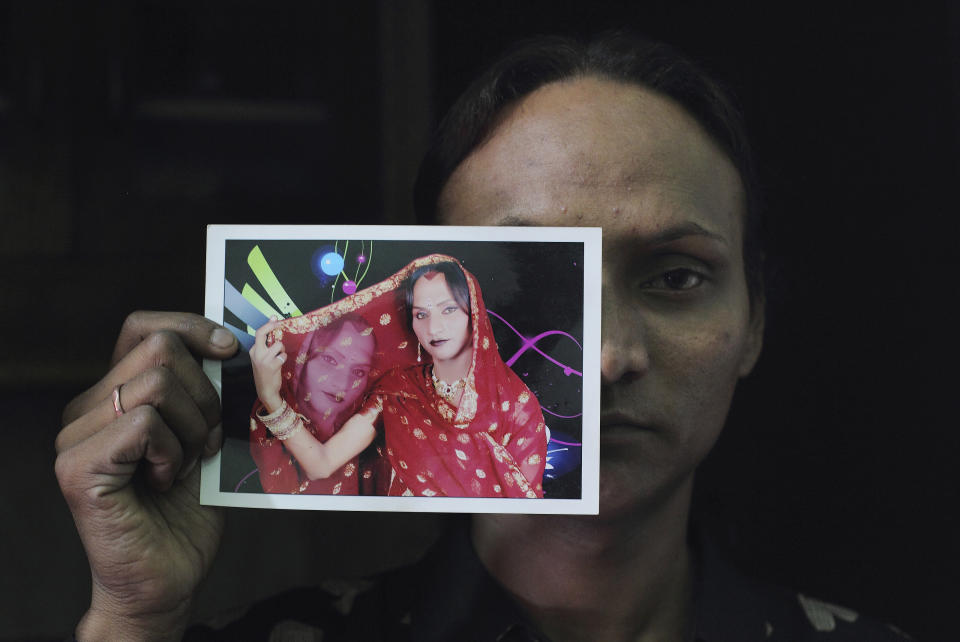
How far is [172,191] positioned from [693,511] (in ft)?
3.68

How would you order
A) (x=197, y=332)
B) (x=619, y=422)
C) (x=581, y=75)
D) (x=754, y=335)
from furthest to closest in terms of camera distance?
1. (x=754, y=335)
2. (x=581, y=75)
3. (x=619, y=422)
4. (x=197, y=332)

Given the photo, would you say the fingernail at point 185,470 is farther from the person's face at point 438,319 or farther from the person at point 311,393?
the person's face at point 438,319

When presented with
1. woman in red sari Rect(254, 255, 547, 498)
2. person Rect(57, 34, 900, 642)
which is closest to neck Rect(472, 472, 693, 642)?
person Rect(57, 34, 900, 642)

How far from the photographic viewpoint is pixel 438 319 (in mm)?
1077

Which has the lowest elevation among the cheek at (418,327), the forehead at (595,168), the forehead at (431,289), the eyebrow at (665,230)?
the cheek at (418,327)

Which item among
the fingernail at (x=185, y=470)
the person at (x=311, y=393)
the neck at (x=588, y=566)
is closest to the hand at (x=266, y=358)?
the person at (x=311, y=393)

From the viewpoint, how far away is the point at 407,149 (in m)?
1.54

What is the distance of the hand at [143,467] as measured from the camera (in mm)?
1022

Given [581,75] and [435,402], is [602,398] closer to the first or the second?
[435,402]

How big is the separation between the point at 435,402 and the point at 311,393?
16cm

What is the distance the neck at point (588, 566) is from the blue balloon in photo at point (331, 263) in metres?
0.49

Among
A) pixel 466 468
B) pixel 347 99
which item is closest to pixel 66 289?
pixel 347 99

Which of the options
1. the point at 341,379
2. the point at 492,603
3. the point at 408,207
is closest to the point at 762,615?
the point at 492,603

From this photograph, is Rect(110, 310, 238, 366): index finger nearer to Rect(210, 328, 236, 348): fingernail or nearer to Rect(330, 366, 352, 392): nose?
Rect(210, 328, 236, 348): fingernail
